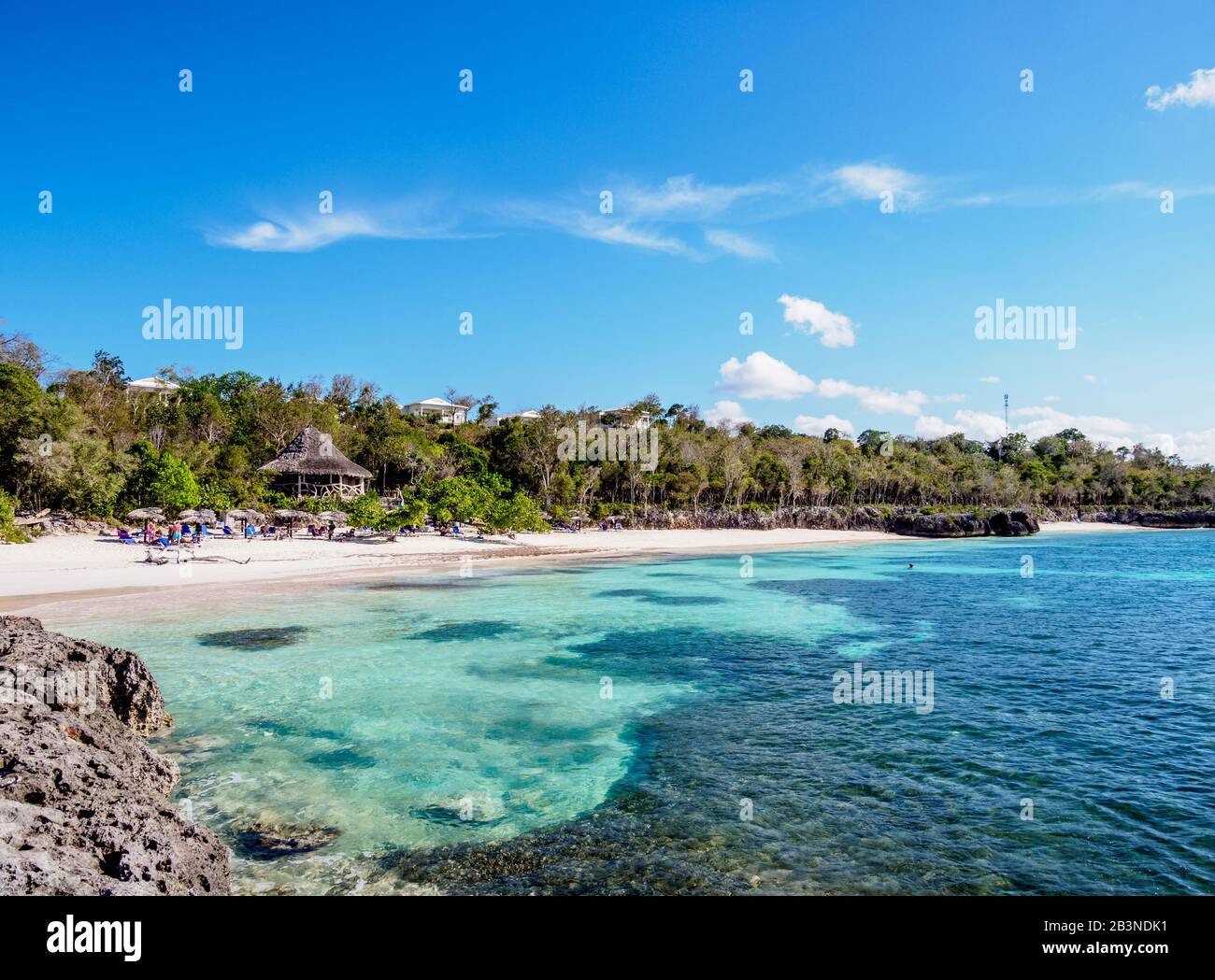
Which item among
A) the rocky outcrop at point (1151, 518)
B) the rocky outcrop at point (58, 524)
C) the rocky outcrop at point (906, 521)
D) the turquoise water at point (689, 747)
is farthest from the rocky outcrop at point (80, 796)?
the rocky outcrop at point (1151, 518)

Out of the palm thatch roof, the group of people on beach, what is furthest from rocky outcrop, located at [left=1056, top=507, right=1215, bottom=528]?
the group of people on beach

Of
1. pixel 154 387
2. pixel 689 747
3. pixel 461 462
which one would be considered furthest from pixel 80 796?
pixel 154 387

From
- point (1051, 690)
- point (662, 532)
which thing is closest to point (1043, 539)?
point (662, 532)

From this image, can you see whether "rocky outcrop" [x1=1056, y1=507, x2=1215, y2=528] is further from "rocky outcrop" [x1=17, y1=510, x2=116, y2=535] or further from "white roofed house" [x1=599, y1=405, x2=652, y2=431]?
"rocky outcrop" [x1=17, y1=510, x2=116, y2=535]

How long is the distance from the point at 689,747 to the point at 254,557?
27436 millimetres

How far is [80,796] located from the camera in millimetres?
5867

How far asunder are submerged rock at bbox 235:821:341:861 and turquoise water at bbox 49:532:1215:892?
3.9 inches

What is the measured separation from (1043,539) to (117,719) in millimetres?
74256

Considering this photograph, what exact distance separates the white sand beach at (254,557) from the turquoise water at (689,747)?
23.3 feet

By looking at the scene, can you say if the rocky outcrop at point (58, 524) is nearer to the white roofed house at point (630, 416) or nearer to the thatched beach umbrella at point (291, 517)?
the thatched beach umbrella at point (291, 517)

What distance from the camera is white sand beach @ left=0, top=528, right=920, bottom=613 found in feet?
77.8

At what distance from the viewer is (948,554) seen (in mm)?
46656
